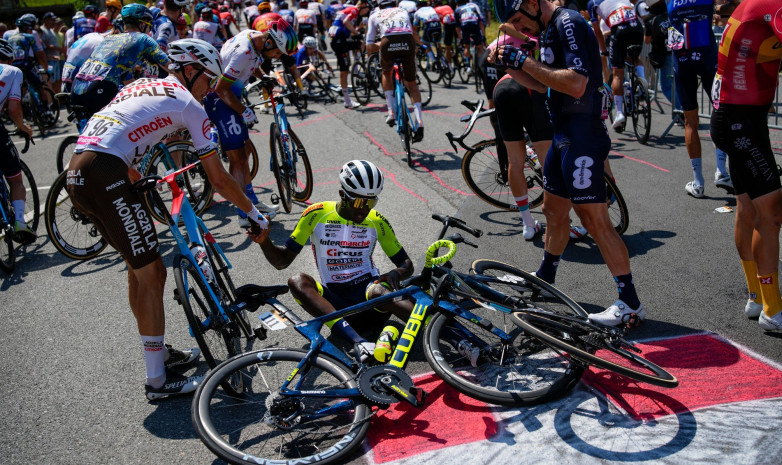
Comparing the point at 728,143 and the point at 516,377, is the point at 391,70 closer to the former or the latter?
the point at 728,143

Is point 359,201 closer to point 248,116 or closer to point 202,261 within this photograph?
point 202,261

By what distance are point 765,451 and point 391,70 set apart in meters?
7.95

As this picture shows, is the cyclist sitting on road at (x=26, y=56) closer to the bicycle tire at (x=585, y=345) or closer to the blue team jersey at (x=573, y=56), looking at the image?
the blue team jersey at (x=573, y=56)

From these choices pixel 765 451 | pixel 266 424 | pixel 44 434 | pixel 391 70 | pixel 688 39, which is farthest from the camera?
pixel 391 70

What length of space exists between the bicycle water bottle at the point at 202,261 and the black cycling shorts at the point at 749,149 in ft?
11.6

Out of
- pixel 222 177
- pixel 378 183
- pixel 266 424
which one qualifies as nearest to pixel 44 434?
pixel 266 424

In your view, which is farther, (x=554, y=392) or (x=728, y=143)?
(x=728, y=143)

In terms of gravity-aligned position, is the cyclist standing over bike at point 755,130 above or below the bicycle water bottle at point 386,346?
above

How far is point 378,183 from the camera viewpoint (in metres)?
4.34

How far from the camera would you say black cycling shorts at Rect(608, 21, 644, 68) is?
948cm

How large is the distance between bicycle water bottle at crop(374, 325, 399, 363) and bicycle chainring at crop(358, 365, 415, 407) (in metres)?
0.17

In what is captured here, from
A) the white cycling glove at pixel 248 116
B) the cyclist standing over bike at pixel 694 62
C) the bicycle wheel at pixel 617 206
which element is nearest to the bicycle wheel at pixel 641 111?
the cyclist standing over bike at pixel 694 62

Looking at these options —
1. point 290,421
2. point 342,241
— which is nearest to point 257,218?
point 342,241

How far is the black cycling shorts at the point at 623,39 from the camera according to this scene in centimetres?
948
